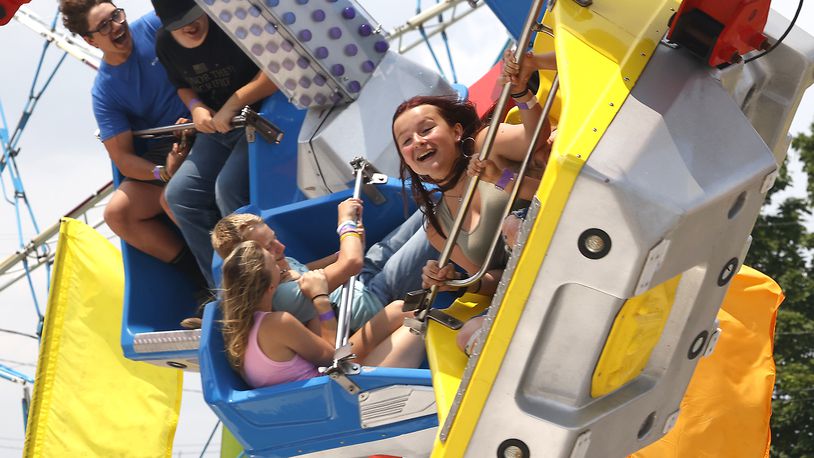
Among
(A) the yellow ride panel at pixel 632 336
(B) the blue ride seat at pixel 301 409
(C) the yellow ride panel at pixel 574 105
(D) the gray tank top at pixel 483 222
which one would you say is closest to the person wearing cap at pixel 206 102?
(B) the blue ride seat at pixel 301 409

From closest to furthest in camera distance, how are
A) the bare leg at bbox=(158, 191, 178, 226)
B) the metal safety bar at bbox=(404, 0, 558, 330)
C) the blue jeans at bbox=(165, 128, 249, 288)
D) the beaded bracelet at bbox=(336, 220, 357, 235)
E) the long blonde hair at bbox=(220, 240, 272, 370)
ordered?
1. the metal safety bar at bbox=(404, 0, 558, 330)
2. the long blonde hair at bbox=(220, 240, 272, 370)
3. the beaded bracelet at bbox=(336, 220, 357, 235)
4. the blue jeans at bbox=(165, 128, 249, 288)
5. the bare leg at bbox=(158, 191, 178, 226)

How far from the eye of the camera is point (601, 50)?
3084 millimetres

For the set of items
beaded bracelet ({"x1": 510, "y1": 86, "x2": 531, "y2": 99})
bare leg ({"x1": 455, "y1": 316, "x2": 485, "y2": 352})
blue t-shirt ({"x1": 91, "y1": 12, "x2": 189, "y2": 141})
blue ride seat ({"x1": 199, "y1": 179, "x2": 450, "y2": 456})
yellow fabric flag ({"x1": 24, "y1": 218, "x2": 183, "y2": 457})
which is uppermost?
beaded bracelet ({"x1": 510, "y1": 86, "x2": 531, "y2": 99})

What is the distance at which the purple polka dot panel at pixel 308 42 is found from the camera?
4.83 m

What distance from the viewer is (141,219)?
5.46 m

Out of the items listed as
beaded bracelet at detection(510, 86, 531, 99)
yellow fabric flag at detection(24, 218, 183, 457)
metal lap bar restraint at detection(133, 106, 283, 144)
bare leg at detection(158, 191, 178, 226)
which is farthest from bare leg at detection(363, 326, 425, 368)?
yellow fabric flag at detection(24, 218, 183, 457)

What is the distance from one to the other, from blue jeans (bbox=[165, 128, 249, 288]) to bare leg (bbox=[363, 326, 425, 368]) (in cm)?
129

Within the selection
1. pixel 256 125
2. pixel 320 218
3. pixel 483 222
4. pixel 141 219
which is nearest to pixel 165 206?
pixel 141 219

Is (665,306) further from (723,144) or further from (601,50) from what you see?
(601,50)

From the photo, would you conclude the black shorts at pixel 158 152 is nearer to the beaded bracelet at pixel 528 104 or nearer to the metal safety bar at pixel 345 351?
the metal safety bar at pixel 345 351

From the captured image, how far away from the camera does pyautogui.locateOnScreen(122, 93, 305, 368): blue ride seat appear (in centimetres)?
495

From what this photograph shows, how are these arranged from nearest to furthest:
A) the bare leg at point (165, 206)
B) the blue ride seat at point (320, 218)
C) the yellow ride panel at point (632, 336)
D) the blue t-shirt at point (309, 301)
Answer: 1. the yellow ride panel at point (632, 336)
2. the blue t-shirt at point (309, 301)
3. the blue ride seat at point (320, 218)
4. the bare leg at point (165, 206)

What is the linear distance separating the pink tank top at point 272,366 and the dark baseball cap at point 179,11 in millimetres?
1486

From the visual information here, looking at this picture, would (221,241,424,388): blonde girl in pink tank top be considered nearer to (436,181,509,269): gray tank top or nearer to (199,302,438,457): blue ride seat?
(199,302,438,457): blue ride seat
